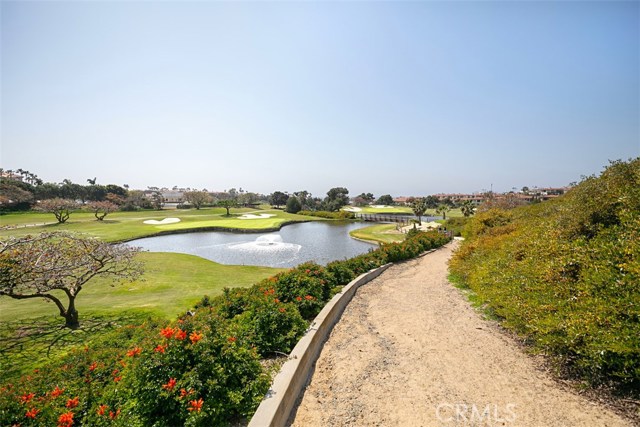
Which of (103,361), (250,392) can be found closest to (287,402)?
(250,392)

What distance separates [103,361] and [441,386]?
6.74 metres

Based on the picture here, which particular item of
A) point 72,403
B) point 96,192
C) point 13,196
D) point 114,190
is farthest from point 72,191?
point 72,403

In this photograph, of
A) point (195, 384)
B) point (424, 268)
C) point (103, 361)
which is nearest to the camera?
point (195, 384)

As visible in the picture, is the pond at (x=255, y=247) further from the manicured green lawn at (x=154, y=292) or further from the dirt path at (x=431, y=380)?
the dirt path at (x=431, y=380)

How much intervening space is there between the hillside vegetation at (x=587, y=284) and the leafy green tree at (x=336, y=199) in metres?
84.4

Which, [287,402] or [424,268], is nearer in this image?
[287,402]

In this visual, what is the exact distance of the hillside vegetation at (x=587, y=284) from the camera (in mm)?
4176

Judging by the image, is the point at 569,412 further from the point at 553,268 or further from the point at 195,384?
the point at 195,384

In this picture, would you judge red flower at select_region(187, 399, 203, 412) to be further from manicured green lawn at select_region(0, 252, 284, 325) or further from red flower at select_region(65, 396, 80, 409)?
manicured green lawn at select_region(0, 252, 284, 325)

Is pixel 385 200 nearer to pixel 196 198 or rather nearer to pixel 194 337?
pixel 196 198

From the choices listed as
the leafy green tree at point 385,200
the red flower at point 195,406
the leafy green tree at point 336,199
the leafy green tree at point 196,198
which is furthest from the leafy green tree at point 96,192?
the leafy green tree at point 385,200

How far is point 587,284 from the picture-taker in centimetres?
490

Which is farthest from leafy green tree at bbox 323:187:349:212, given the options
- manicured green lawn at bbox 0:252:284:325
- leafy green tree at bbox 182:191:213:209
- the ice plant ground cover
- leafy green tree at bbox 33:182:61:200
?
the ice plant ground cover

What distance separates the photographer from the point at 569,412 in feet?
14.0
